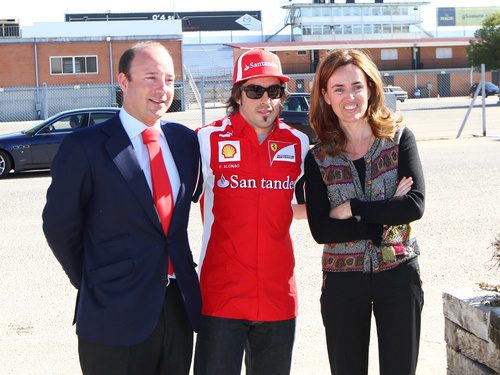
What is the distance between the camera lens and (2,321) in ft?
20.3

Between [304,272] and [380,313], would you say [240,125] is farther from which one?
[304,272]

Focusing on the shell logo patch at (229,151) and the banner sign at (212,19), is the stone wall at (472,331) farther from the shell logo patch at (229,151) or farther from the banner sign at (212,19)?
the banner sign at (212,19)

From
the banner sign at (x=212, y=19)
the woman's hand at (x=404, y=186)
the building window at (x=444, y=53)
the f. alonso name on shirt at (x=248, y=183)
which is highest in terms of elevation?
the banner sign at (x=212, y=19)

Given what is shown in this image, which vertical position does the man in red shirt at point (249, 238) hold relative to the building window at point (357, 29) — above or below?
below

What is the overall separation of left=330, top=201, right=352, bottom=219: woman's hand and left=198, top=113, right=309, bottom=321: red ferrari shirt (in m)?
0.22

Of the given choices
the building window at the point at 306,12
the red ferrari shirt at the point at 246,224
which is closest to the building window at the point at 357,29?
the building window at the point at 306,12

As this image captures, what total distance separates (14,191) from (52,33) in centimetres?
4630

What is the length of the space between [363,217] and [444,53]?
242 ft

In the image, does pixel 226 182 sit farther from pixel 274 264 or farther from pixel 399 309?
pixel 399 309

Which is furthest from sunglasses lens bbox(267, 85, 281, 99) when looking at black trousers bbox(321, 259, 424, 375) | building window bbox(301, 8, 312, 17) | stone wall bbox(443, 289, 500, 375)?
building window bbox(301, 8, 312, 17)

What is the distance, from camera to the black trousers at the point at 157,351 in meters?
3.16

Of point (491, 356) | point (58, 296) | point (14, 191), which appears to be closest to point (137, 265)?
point (491, 356)

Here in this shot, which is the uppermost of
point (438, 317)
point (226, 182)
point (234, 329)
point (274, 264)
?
point (226, 182)

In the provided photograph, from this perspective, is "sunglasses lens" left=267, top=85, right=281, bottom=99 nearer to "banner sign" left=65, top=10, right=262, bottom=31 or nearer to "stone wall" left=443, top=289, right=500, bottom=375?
"stone wall" left=443, top=289, right=500, bottom=375
